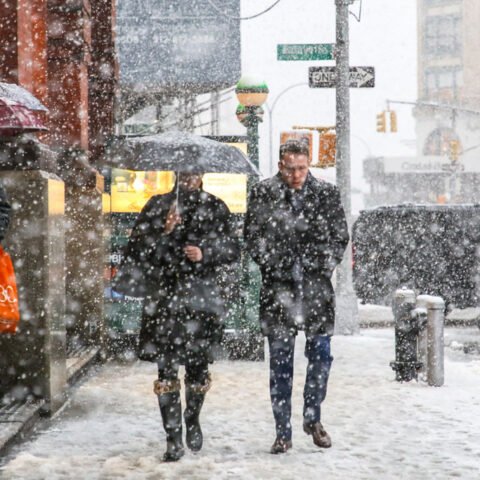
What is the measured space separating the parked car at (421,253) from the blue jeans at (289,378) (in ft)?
34.9

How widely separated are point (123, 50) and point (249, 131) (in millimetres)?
19268

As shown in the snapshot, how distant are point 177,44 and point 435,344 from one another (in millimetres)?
22230

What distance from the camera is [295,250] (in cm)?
689

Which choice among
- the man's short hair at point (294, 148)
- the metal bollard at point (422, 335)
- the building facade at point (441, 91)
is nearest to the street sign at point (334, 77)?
the metal bollard at point (422, 335)

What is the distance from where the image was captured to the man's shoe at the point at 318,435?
6.95 meters

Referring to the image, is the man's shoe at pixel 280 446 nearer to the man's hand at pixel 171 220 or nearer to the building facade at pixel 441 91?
the man's hand at pixel 171 220

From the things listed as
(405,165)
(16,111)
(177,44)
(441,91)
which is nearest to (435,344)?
(16,111)

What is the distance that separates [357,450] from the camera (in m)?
6.84

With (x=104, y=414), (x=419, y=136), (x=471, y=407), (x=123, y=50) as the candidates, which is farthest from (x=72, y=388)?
(x=419, y=136)

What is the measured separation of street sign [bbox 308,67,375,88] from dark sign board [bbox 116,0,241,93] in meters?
14.3

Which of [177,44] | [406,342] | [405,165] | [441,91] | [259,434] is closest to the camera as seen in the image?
[259,434]

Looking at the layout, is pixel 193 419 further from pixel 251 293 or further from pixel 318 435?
pixel 251 293

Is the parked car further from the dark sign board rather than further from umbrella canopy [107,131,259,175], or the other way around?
the dark sign board

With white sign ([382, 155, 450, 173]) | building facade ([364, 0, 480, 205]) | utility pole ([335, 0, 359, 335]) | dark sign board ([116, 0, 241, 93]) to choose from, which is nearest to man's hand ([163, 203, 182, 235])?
utility pole ([335, 0, 359, 335])
